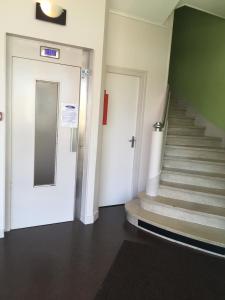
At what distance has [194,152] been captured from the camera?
14.5ft

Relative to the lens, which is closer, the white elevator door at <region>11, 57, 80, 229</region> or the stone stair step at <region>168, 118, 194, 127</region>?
the white elevator door at <region>11, 57, 80, 229</region>

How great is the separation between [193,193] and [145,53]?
7.14 feet

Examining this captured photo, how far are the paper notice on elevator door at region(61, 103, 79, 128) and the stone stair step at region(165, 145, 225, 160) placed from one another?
1.83m

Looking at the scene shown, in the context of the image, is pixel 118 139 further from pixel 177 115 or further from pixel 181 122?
pixel 177 115

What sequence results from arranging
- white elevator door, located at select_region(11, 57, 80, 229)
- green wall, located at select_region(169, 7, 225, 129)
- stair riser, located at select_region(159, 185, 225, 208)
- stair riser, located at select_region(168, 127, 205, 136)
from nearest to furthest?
1. white elevator door, located at select_region(11, 57, 80, 229)
2. stair riser, located at select_region(159, 185, 225, 208)
3. green wall, located at select_region(169, 7, 225, 129)
4. stair riser, located at select_region(168, 127, 205, 136)

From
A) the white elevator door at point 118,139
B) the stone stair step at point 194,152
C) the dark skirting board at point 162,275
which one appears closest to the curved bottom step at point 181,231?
the dark skirting board at point 162,275

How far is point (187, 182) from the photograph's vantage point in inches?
154

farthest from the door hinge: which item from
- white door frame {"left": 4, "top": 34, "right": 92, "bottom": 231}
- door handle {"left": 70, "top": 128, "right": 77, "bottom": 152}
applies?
door handle {"left": 70, "top": 128, "right": 77, "bottom": 152}

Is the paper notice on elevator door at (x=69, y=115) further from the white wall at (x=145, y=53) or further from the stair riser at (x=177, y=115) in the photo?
the stair riser at (x=177, y=115)

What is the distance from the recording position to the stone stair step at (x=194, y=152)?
4.40 m

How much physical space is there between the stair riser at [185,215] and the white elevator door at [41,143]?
3.72 feet

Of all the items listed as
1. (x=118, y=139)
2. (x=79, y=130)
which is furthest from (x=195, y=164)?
(x=79, y=130)

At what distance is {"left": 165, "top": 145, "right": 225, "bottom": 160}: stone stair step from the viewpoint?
4.40 m

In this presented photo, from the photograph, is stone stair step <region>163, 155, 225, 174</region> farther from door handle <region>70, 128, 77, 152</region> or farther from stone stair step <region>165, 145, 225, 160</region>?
door handle <region>70, 128, 77, 152</region>
